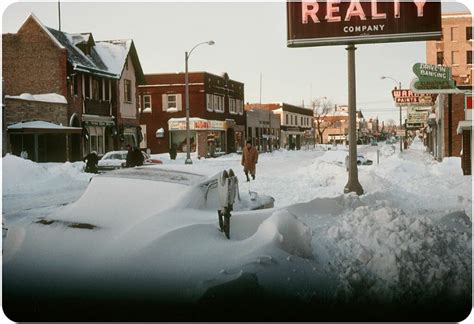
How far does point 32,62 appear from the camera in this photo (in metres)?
6.78

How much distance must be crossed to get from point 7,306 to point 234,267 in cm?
217

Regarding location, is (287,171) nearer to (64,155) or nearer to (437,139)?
(64,155)

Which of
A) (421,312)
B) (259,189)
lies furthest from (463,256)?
(259,189)

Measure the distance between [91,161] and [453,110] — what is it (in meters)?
5.77

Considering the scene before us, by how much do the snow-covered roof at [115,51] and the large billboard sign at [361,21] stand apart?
1.87 metres

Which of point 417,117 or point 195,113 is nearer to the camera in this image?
point 195,113

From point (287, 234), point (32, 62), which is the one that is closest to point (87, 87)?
point (32, 62)

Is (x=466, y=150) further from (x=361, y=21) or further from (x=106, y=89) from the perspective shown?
(x=106, y=89)

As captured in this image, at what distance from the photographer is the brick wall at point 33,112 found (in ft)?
20.8

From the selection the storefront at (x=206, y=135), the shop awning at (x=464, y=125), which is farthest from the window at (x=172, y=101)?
the shop awning at (x=464, y=125)

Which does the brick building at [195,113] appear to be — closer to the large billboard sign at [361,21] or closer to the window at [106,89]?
the window at [106,89]

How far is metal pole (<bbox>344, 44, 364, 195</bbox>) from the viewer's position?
6.09 metres

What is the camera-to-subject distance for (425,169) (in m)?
7.34

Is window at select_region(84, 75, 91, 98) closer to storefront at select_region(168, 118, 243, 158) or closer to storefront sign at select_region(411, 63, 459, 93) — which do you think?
storefront at select_region(168, 118, 243, 158)
